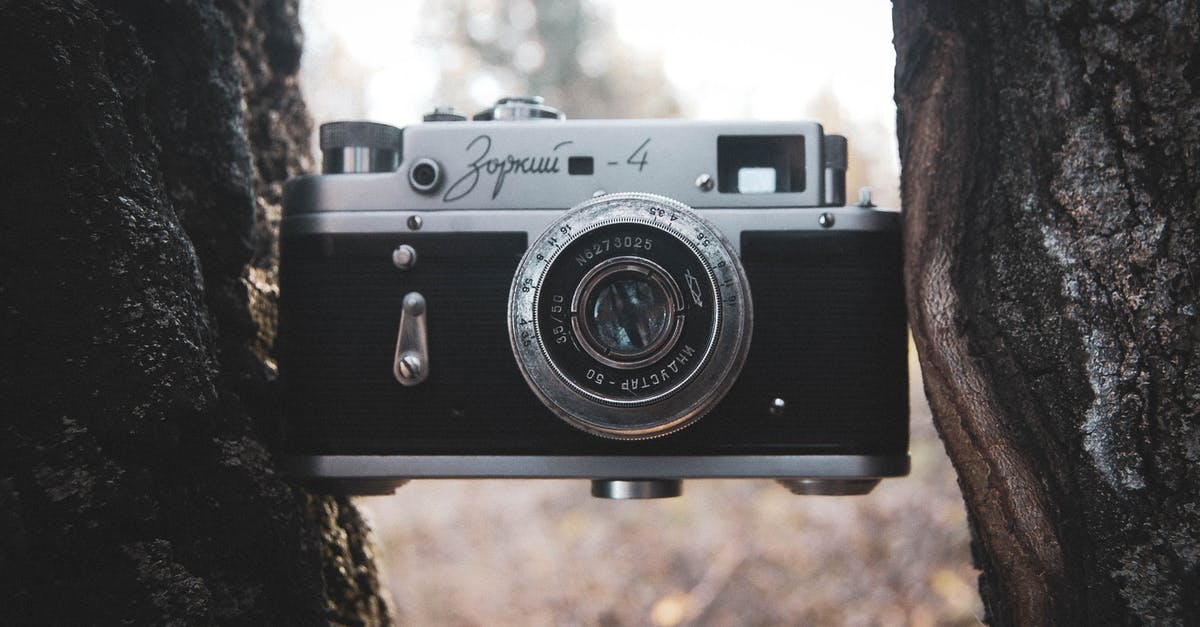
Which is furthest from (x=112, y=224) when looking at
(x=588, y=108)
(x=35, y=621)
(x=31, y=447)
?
(x=588, y=108)

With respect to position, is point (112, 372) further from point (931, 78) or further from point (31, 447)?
point (931, 78)

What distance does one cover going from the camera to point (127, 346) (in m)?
0.63

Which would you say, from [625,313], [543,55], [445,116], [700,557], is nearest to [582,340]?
[625,313]

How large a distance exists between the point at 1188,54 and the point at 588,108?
10.9ft

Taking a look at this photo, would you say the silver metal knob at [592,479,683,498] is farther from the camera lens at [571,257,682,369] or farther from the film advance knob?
the film advance knob

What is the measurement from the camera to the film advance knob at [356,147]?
0.80 metres

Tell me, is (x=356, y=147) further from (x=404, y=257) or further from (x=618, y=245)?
(x=618, y=245)

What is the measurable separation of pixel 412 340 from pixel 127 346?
0.71 feet

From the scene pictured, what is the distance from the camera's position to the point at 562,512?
2521 mm

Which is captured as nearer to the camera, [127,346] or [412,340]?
[127,346]

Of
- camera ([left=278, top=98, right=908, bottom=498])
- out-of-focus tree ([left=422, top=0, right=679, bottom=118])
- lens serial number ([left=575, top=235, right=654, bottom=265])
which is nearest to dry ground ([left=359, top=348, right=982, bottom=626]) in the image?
camera ([left=278, top=98, right=908, bottom=498])

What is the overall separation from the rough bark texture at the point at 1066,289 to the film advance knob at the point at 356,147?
42 cm

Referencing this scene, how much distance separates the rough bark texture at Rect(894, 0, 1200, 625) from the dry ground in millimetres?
1034

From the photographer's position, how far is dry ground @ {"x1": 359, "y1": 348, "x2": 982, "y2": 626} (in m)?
1.81
